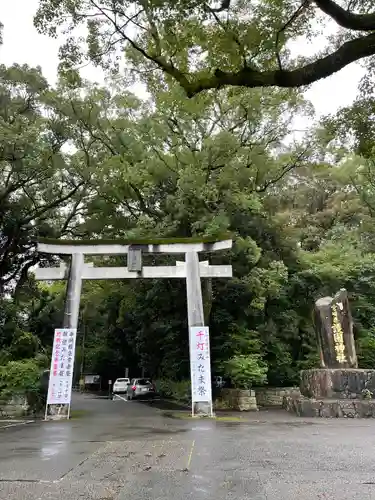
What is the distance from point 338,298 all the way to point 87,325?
80.8 ft

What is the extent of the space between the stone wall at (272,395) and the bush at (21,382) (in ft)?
25.7

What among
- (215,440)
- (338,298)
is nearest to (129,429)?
(215,440)

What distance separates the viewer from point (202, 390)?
11859 mm

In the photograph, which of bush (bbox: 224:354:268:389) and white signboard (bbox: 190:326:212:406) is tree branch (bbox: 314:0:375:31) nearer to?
white signboard (bbox: 190:326:212:406)

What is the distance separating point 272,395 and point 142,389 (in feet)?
26.1

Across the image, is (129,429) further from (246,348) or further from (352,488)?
(246,348)

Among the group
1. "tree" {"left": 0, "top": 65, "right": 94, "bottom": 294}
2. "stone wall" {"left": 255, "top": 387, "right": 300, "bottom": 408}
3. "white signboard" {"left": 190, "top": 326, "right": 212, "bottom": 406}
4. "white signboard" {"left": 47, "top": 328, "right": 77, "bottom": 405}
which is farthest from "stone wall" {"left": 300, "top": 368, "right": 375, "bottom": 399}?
"tree" {"left": 0, "top": 65, "right": 94, "bottom": 294}

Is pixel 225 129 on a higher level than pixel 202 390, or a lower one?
higher

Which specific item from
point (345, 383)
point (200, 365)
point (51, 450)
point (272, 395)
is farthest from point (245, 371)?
point (51, 450)

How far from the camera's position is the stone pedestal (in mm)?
11281

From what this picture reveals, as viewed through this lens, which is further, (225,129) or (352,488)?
(225,129)

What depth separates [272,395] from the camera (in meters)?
16.6

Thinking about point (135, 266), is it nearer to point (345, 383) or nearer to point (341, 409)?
point (345, 383)

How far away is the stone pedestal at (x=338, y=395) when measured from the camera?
11.3 m
